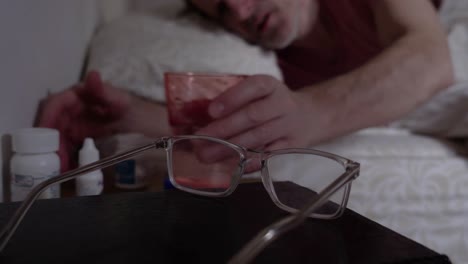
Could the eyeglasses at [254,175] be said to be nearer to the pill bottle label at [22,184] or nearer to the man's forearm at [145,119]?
the pill bottle label at [22,184]

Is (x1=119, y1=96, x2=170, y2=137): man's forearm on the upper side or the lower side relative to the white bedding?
upper

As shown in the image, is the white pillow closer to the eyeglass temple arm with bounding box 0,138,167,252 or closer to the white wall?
the white wall

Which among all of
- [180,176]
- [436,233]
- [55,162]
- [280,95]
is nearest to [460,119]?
[436,233]

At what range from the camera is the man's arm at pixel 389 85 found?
27.1 inches

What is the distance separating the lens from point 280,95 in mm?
582

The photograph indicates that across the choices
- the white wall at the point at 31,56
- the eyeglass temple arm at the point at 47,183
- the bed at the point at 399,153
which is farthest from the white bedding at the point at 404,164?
the eyeglass temple arm at the point at 47,183

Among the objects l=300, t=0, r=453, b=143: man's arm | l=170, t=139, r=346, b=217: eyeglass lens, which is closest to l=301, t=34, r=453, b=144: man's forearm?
l=300, t=0, r=453, b=143: man's arm

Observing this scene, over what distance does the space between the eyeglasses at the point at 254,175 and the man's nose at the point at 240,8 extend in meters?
0.42

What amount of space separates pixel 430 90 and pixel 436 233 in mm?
260

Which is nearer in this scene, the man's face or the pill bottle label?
the pill bottle label

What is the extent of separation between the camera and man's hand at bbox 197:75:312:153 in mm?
545

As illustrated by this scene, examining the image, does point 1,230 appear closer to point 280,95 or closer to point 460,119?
point 280,95

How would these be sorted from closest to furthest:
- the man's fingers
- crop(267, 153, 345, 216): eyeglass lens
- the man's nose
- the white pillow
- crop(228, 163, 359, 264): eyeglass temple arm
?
crop(228, 163, 359, 264): eyeglass temple arm → crop(267, 153, 345, 216): eyeglass lens → the man's fingers → the white pillow → the man's nose

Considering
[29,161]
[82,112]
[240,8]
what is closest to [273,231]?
[29,161]
